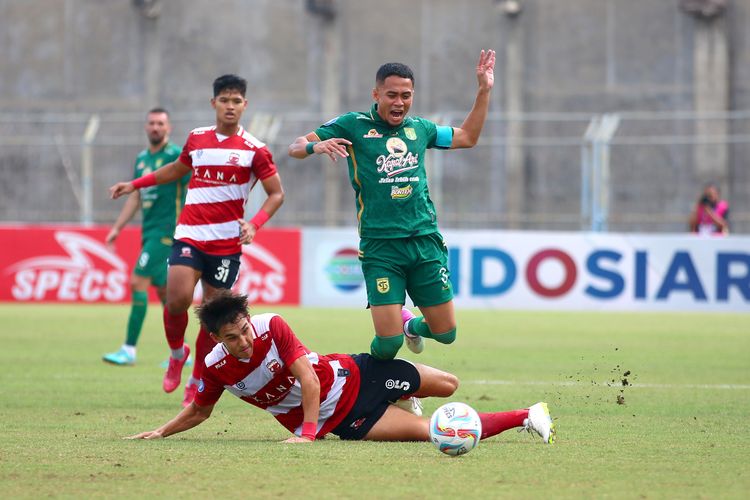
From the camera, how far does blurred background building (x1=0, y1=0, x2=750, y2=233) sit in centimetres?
2834

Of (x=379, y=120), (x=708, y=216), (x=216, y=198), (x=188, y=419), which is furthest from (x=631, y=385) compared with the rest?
(x=708, y=216)

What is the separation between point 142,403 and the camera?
31.4 ft

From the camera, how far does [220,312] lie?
6.83 meters

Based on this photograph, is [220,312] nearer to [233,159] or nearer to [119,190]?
[233,159]

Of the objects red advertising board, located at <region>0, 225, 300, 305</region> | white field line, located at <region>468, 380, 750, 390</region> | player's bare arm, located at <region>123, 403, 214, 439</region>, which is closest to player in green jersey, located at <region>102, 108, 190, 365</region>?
white field line, located at <region>468, 380, 750, 390</region>

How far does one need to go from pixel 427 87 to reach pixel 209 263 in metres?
21.5

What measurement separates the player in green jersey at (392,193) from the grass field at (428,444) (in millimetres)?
1151

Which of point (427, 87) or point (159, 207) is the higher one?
point (427, 87)

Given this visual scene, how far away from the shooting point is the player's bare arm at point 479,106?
27.7 ft

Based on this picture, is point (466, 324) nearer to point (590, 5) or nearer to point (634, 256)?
point (634, 256)

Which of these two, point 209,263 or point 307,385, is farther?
point 209,263

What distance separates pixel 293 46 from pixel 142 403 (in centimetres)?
2269

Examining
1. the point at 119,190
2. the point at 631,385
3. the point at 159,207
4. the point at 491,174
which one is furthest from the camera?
the point at 491,174

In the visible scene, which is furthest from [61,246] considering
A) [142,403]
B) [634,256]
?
[142,403]
